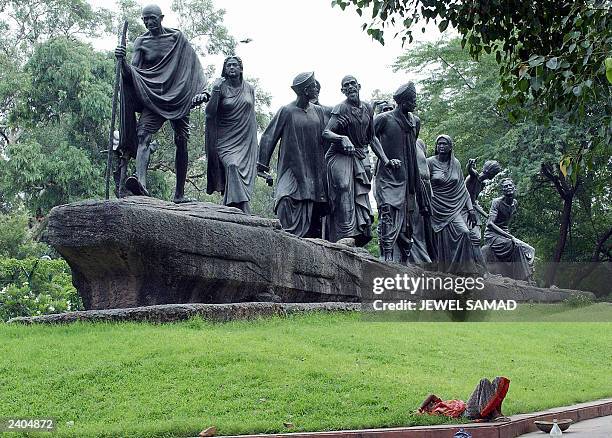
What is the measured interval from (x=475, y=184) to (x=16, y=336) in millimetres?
11533

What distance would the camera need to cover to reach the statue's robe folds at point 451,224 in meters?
17.0

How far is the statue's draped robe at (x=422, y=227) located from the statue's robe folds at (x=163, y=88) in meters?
4.76

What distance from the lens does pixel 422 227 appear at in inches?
664

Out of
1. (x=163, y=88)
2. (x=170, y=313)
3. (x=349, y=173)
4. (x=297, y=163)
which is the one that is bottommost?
(x=170, y=313)

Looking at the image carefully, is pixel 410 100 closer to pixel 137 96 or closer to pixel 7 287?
pixel 137 96

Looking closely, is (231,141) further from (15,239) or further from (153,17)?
(15,239)

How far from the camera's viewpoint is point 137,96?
11.7 m

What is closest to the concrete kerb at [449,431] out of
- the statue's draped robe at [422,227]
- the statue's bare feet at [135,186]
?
the statue's bare feet at [135,186]

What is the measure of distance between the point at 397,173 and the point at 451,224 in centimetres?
241

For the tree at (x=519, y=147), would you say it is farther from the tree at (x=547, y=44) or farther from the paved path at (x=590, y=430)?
the tree at (x=547, y=44)

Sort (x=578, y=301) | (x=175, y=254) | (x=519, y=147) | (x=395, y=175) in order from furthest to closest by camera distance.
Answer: (x=519, y=147) → (x=578, y=301) → (x=395, y=175) → (x=175, y=254)

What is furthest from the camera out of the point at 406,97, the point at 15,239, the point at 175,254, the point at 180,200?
the point at 15,239

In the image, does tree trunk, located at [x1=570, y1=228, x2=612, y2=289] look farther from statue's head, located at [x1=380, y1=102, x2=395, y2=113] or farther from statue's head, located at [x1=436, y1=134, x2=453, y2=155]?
statue's head, located at [x1=380, y1=102, x2=395, y2=113]

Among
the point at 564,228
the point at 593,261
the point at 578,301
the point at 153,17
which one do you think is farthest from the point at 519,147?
the point at 153,17
